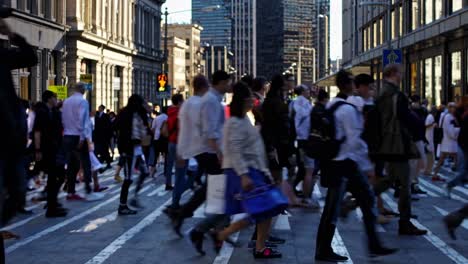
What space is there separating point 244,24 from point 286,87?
187358 mm

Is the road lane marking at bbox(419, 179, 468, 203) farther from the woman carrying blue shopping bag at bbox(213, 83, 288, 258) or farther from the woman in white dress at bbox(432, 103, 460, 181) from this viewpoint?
the woman carrying blue shopping bag at bbox(213, 83, 288, 258)

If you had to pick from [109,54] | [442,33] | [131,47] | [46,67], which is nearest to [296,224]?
[442,33]

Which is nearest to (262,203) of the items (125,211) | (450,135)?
(125,211)

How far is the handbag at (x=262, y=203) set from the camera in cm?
773

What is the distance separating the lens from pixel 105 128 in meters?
22.6

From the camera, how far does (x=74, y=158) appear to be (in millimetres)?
14195

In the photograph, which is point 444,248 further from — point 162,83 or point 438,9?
point 162,83

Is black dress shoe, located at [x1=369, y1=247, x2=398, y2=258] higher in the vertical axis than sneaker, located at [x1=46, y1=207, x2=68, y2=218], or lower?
higher

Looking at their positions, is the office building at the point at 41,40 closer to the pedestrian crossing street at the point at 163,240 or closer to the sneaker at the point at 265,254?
the pedestrian crossing street at the point at 163,240

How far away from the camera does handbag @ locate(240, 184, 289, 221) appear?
7.73 metres

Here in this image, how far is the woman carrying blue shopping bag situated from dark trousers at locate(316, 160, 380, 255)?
0.58 metres

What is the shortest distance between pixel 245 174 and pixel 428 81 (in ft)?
123

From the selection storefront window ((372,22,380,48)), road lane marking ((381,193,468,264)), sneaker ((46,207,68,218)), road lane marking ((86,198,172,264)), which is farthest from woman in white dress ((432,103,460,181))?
storefront window ((372,22,380,48))

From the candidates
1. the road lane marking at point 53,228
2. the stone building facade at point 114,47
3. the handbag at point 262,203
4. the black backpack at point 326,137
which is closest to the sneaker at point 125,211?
the road lane marking at point 53,228
